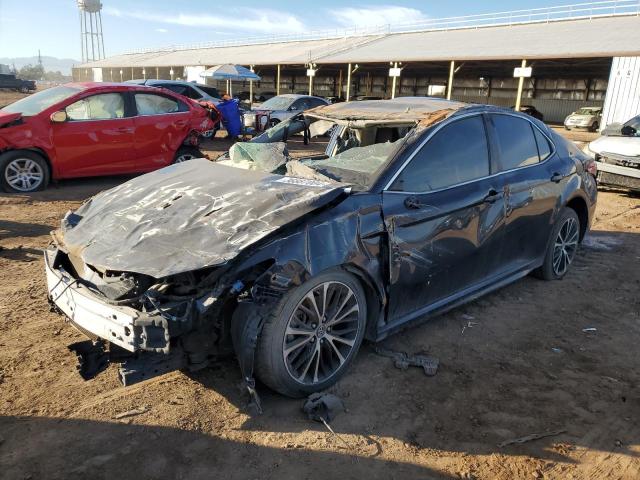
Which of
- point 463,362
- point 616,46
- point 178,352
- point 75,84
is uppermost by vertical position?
point 616,46

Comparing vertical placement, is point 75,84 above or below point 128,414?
above

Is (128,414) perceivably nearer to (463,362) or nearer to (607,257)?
(463,362)

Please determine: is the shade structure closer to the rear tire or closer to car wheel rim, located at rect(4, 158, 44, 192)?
car wheel rim, located at rect(4, 158, 44, 192)

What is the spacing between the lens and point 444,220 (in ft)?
11.5

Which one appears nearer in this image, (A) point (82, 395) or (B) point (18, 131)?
(A) point (82, 395)

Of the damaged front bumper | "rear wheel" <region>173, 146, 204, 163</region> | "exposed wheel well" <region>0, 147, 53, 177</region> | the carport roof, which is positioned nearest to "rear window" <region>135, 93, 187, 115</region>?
"rear wheel" <region>173, 146, 204, 163</region>

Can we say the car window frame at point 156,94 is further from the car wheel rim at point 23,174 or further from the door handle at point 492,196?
the door handle at point 492,196

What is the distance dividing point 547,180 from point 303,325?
2.75 m

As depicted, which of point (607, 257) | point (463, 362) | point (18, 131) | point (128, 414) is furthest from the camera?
point (18, 131)

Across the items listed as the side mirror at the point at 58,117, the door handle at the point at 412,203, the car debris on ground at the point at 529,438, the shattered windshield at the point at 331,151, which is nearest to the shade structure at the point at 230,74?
the side mirror at the point at 58,117

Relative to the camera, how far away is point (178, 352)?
105 inches

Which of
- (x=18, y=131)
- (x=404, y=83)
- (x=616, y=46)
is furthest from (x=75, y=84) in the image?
(x=404, y=83)

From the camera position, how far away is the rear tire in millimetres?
4785

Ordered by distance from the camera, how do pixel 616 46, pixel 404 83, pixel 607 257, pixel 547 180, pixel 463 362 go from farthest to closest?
1. pixel 404 83
2. pixel 616 46
3. pixel 607 257
4. pixel 547 180
5. pixel 463 362
